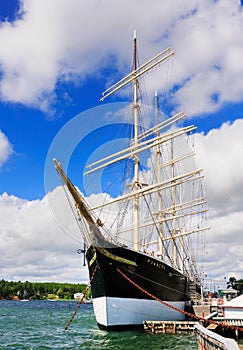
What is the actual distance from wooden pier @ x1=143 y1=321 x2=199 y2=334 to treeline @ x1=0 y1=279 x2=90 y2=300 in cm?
14725

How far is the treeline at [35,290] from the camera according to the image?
162 metres

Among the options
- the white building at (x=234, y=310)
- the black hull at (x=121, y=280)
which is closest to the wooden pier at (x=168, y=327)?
the black hull at (x=121, y=280)

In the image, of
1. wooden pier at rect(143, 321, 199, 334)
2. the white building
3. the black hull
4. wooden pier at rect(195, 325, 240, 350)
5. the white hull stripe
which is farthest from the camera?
wooden pier at rect(143, 321, 199, 334)

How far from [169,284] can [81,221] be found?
10.3 metres

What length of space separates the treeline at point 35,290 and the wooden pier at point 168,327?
147m

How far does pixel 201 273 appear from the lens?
2356 inches

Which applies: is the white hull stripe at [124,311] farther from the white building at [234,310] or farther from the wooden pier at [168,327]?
the white building at [234,310]

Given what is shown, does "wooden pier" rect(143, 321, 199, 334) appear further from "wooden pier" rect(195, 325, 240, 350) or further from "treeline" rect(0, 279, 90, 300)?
"treeline" rect(0, 279, 90, 300)

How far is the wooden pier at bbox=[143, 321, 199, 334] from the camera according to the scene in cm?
2545

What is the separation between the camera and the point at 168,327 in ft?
85.1

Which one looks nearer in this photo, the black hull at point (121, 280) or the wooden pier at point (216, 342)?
the wooden pier at point (216, 342)

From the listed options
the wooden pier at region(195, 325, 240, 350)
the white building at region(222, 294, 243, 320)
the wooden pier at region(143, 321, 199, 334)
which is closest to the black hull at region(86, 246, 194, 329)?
the wooden pier at region(143, 321, 199, 334)

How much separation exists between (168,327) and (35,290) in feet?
500

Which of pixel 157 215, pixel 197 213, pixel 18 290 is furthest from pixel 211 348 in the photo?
pixel 18 290
